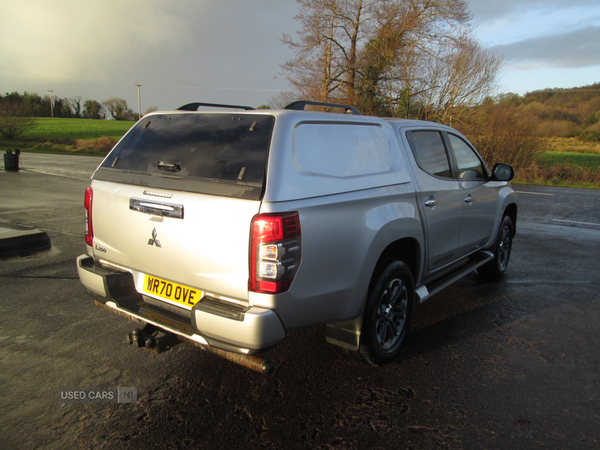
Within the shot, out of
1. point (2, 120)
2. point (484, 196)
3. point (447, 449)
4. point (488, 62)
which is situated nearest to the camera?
point (447, 449)

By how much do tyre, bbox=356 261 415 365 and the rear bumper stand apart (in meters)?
0.92

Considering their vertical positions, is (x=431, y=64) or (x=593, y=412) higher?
(x=431, y=64)

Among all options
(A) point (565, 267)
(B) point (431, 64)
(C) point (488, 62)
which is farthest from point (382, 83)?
(A) point (565, 267)

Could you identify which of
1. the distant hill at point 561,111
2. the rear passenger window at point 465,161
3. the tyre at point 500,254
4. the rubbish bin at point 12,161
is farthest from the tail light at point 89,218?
the distant hill at point 561,111

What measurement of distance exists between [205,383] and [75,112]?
4155 inches

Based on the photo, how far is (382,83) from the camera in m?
25.5

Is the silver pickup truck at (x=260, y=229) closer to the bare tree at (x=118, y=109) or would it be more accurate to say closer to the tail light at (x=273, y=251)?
the tail light at (x=273, y=251)

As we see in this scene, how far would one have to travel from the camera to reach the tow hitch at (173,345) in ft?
8.50

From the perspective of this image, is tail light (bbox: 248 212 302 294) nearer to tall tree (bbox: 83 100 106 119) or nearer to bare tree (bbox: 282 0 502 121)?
bare tree (bbox: 282 0 502 121)

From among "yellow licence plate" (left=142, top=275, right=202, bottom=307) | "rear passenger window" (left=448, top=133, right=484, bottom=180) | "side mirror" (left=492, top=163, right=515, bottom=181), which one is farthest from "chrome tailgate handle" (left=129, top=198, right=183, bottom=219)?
"side mirror" (left=492, top=163, right=515, bottom=181)

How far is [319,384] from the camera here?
10.6 ft

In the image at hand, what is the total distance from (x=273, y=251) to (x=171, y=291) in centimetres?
85

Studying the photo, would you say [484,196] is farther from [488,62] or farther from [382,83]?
[382,83]

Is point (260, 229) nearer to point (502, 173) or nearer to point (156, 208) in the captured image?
point (156, 208)
